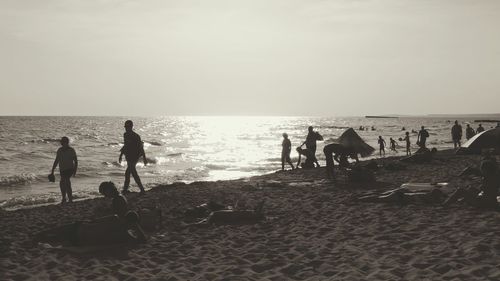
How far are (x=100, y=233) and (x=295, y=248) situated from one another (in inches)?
122

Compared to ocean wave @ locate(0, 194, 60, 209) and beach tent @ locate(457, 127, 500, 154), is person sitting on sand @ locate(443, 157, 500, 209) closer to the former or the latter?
ocean wave @ locate(0, 194, 60, 209)

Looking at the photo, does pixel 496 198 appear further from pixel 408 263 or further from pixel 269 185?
pixel 269 185

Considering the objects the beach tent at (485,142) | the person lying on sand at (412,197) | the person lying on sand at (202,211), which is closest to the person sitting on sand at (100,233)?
the person lying on sand at (202,211)

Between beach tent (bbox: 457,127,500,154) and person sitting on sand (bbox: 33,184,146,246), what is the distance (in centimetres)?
1800

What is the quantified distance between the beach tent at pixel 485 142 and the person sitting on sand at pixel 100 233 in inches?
709

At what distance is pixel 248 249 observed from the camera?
707 centimetres

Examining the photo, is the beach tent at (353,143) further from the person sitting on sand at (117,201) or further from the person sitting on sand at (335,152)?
the person sitting on sand at (117,201)

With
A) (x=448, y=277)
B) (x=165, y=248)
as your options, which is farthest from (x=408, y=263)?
(x=165, y=248)

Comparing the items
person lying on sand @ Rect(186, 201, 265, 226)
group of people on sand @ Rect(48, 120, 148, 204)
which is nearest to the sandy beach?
person lying on sand @ Rect(186, 201, 265, 226)

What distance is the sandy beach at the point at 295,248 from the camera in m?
5.81

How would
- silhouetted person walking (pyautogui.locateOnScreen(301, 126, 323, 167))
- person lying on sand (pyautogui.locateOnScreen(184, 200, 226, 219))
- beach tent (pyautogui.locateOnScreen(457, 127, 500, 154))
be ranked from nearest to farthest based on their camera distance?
person lying on sand (pyautogui.locateOnScreen(184, 200, 226, 219))
silhouetted person walking (pyautogui.locateOnScreen(301, 126, 323, 167))
beach tent (pyautogui.locateOnScreen(457, 127, 500, 154))

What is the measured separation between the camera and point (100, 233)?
23.8ft

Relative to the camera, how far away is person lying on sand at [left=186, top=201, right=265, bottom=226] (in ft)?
29.4

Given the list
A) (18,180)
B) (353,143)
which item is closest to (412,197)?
(353,143)
